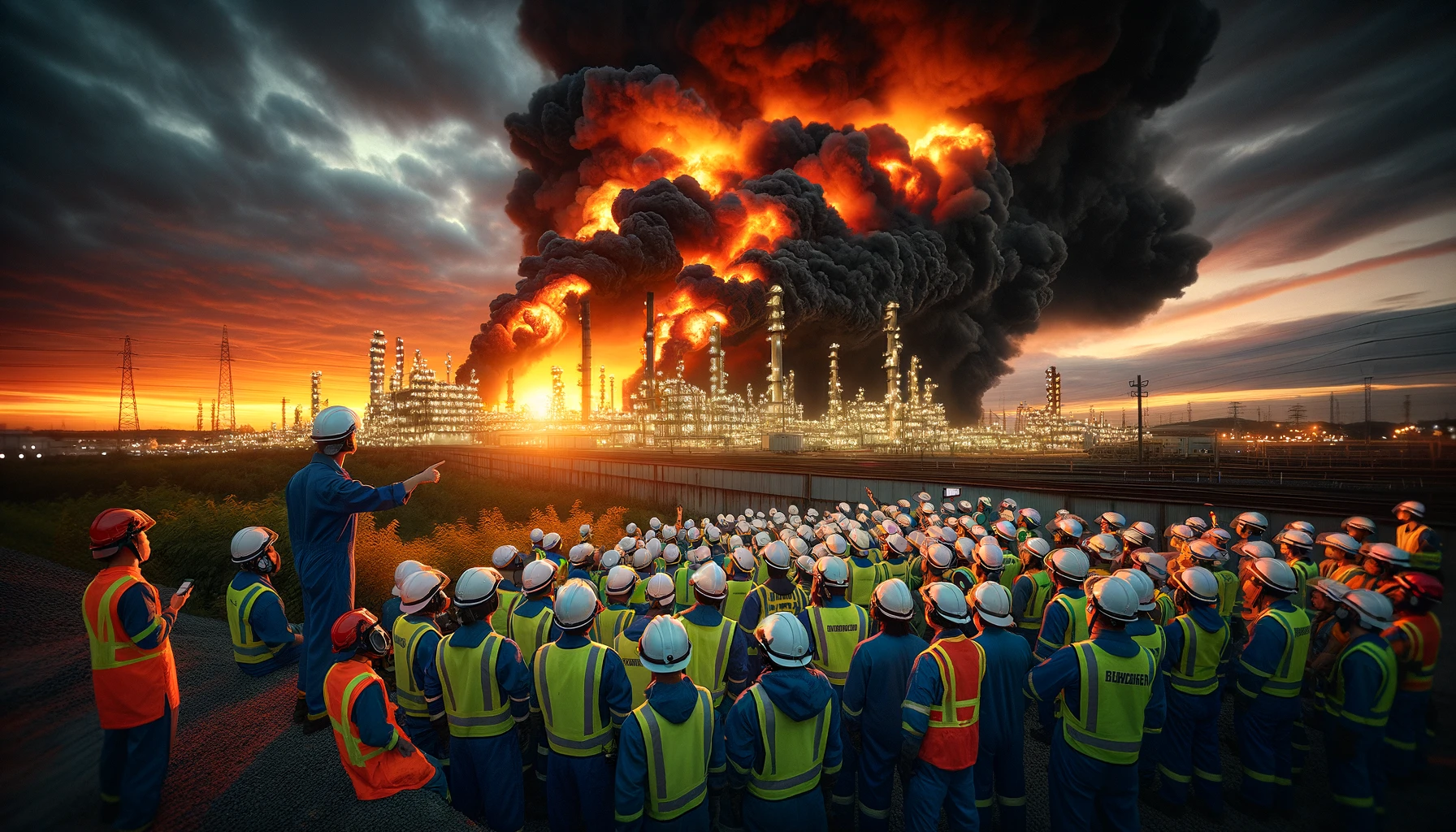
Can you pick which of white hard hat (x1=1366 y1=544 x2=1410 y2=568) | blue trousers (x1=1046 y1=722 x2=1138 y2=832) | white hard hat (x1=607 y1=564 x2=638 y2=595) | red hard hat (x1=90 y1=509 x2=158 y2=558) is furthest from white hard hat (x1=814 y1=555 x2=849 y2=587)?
white hard hat (x1=1366 y1=544 x2=1410 y2=568)

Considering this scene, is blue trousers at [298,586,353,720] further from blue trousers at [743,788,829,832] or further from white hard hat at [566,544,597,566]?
blue trousers at [743,788,829,832]

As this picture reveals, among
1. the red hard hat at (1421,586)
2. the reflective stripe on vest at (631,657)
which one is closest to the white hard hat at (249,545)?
the reflective stripe on vest at (631,657)

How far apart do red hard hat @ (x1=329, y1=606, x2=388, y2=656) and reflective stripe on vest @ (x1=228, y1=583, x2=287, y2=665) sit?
9.06 ft

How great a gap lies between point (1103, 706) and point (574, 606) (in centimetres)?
423

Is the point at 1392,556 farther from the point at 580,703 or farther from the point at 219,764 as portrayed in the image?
the point at 219,764

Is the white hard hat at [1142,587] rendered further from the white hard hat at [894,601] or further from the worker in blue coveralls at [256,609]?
the worker in blue coveralls at [256,609]

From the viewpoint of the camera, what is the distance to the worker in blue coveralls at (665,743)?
3689 mm

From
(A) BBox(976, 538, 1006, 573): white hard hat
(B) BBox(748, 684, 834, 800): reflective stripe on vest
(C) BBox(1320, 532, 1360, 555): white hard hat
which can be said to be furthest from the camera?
(C) BBox(1320, 532, 1360, 555): white hard hat

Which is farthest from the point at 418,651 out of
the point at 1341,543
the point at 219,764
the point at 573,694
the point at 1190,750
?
the point at 1341,543

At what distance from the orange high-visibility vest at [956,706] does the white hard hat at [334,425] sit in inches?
217

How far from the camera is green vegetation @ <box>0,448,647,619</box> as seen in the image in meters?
13.9

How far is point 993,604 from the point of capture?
4.69 metres

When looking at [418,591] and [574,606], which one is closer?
[574,606]

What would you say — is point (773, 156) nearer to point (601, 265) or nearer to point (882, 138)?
point (882, 138)
